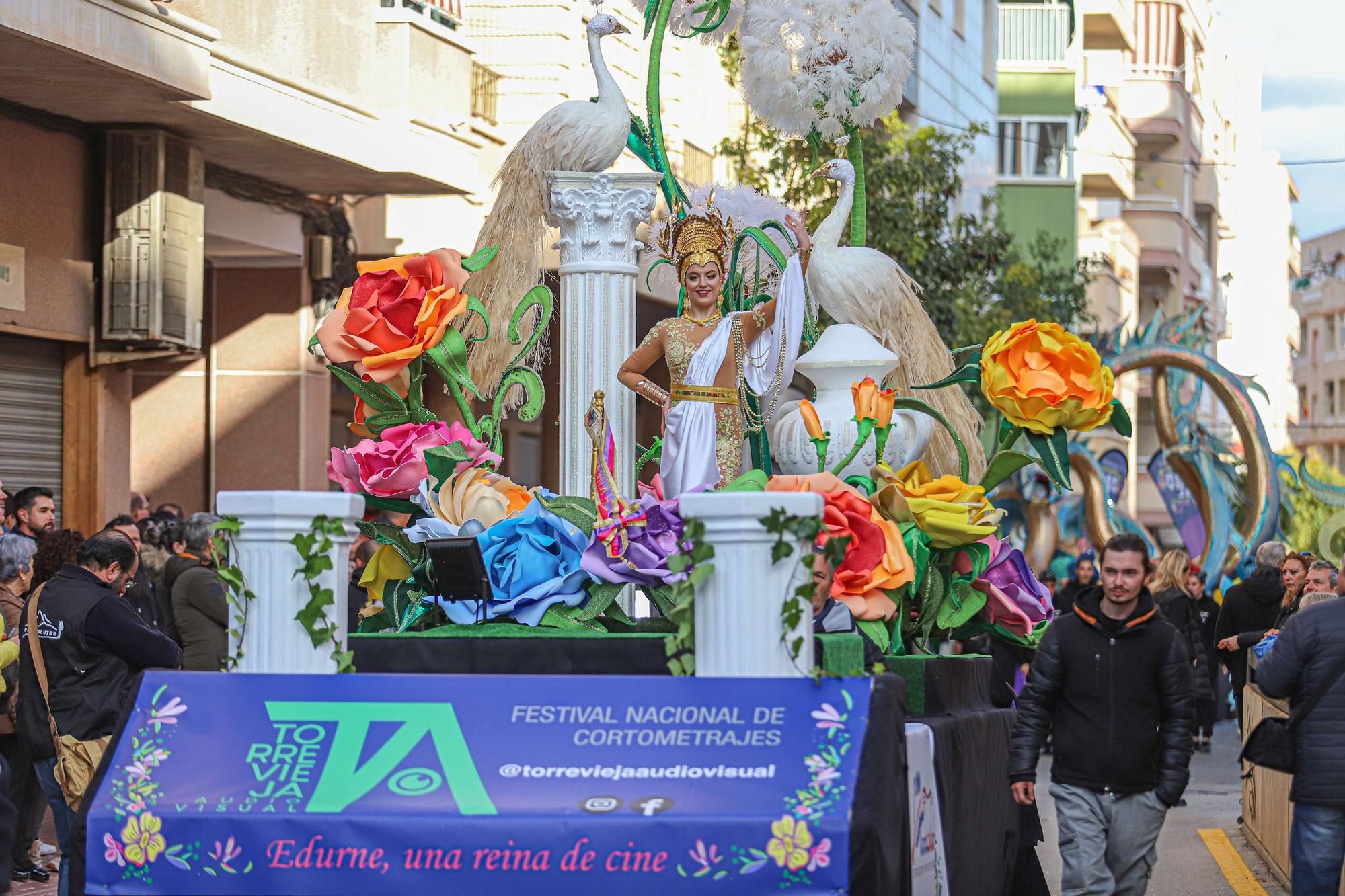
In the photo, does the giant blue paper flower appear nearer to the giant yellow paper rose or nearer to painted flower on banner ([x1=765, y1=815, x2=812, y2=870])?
the giant yellow paper rose

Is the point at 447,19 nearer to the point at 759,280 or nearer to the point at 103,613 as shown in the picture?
the point at 759,280

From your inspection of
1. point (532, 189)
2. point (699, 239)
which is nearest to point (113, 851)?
point (699, 239)

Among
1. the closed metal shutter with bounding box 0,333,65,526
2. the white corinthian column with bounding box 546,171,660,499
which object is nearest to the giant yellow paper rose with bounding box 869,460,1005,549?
the white corinthian column with bounding box 546,171,660,499

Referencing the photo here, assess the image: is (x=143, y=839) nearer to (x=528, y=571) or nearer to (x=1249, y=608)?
(x=528, y=571)

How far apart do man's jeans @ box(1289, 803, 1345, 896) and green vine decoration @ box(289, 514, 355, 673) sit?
3.51 meters

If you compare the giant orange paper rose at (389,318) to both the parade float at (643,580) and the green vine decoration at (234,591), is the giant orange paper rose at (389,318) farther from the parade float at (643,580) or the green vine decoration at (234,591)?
the green vine decoration at (234,591)

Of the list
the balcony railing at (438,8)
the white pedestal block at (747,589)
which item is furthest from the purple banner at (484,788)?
the balcony railing at (438,8)

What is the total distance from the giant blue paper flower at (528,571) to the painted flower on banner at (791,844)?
175 centimetres

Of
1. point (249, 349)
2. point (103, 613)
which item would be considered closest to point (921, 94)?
point (249, 349)

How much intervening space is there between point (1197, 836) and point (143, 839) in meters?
8.43

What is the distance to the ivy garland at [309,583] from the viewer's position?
19.1ft

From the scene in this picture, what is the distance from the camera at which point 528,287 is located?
28.4 feet

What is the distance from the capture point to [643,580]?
21.5 ft

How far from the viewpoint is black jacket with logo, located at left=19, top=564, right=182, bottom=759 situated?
8133mm
